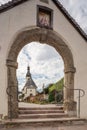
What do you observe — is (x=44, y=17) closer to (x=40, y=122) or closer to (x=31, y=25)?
(x=31, y=25)

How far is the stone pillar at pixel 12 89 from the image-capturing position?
12.4 meters

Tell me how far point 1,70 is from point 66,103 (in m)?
3.69

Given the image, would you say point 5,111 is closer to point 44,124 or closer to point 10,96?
point 10,96

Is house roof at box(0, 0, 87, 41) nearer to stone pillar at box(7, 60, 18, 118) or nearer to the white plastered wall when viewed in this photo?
the white plastered wall

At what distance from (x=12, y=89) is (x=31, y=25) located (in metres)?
2.97

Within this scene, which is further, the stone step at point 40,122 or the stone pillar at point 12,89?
the stone pillar at point 12,89

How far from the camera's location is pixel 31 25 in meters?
13.6

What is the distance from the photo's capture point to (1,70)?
40.3 feet

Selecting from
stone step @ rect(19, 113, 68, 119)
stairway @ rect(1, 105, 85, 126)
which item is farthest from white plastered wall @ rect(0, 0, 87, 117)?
stairway @ rect(1, 105, 85, 126)

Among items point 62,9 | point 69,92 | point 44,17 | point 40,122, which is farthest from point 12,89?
point 62,9

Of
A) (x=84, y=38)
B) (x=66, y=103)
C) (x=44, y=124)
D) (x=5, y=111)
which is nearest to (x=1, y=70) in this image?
(x=5, y=111)

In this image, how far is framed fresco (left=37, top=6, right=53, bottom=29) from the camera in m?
13.9

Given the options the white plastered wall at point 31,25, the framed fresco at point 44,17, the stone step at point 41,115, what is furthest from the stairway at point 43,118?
the framed fresco at point 44,17

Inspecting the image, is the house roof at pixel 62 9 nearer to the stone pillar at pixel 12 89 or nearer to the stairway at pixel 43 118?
the stone pillar at pixel 12 89
